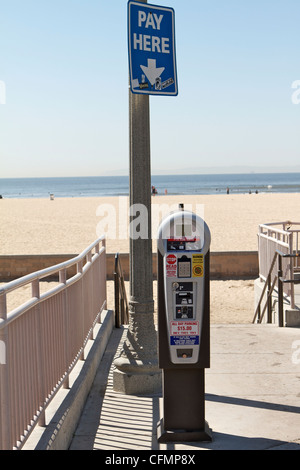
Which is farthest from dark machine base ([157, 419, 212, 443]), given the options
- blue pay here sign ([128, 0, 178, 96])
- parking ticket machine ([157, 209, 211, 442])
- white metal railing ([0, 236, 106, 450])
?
blue pay here sign ([128, 0, 178, 96])

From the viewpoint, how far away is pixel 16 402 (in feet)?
12.0

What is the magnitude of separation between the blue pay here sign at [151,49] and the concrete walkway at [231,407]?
3.05 metres

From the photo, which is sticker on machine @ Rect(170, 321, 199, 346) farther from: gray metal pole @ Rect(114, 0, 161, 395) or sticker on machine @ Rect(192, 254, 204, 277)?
gray metal pole @ Rect(114, 0, 161, 395)

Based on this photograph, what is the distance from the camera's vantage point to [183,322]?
4.90 meters

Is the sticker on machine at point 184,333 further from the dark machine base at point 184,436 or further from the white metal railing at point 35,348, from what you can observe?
the white metal railing at point 35,348

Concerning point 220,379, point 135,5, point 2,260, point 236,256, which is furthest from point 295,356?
point 2,260

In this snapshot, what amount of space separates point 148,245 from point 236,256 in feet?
32.0

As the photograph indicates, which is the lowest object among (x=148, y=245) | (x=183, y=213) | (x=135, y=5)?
(x=148, y=245)

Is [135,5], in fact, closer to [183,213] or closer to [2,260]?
[183,213]

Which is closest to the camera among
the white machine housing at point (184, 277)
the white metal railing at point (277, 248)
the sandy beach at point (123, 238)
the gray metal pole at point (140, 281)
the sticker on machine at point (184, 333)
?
the white machine housing at point (184, 277)

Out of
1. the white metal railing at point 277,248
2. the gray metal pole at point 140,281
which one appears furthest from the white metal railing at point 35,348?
the white metal railing at point 277,248

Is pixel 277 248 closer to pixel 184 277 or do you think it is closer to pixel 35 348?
pixel 184 277

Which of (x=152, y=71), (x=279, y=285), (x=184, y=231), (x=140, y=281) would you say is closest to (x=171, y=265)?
(x=184, y=231)

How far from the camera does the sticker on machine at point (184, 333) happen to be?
491 centimetres
